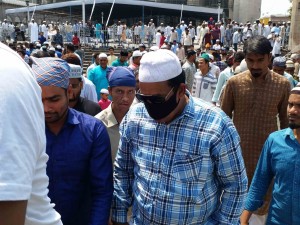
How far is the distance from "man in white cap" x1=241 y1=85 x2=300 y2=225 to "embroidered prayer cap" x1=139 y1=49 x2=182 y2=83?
1088 millimetres

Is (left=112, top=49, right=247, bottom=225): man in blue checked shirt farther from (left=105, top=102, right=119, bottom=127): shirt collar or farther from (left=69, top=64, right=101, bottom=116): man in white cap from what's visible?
(left=69, top=64, right=101, bottom=116): man in white cap

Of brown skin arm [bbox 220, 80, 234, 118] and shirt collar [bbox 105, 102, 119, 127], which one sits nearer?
shirt collar [bbox 105, 102, 119, 127]

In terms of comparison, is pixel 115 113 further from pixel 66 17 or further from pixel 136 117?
pixel 66 17

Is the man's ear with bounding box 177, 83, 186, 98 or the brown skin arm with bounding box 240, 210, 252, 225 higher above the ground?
the man's ear with bounding box 177, 83, 186, 98

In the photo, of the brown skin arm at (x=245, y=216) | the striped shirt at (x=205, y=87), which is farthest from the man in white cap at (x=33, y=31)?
the brown skin arm at (x=245, y=216)

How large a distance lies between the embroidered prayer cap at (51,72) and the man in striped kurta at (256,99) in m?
1.97

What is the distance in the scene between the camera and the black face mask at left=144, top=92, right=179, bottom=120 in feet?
6.51

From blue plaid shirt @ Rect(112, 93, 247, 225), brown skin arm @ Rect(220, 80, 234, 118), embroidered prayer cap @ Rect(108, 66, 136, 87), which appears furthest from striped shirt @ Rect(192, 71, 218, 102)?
blue plaid shirt @ Rect(112, 93, 247, 225)

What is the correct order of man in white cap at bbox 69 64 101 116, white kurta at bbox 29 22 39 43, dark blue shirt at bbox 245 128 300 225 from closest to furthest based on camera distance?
dark blue shirt at bbox 245 128 300 225 < man in white cap at bbox 69 64 101 116 < white kurta at bbox 29 22 39 43

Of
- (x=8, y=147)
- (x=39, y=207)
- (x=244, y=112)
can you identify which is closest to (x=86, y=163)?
(x=39, y=207)

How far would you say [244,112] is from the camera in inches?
145

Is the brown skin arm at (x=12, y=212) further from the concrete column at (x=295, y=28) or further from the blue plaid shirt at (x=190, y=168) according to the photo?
Result: the concrete column at (x=295, y=28)

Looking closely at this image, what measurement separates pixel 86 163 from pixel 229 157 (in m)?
0.76

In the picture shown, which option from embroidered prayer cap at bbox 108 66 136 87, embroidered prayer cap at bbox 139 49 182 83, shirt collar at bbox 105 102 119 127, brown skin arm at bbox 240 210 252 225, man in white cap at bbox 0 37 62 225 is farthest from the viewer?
embroidered prayer cap at bbox 108 66 136 87
